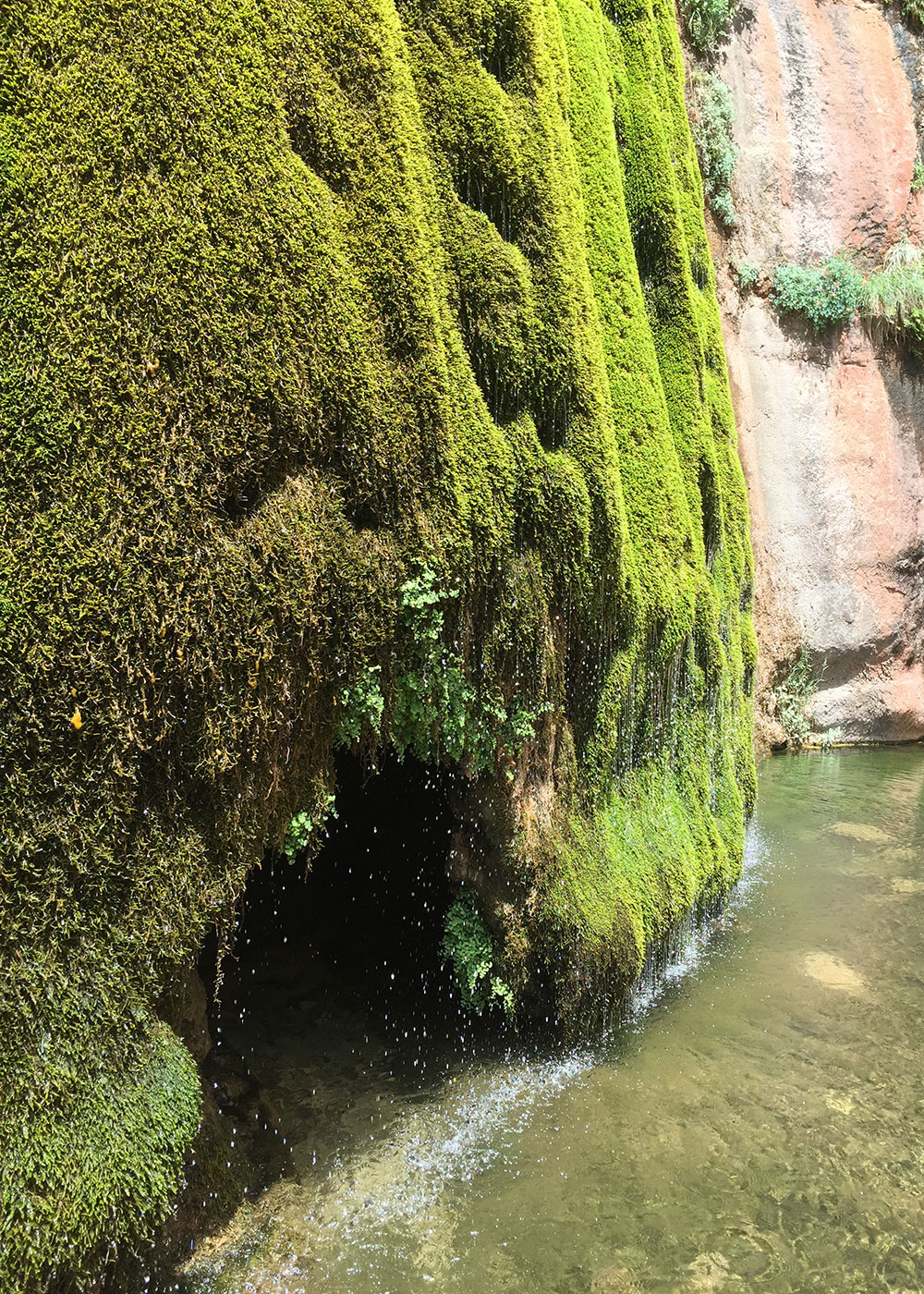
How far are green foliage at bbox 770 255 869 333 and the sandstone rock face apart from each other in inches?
7.8

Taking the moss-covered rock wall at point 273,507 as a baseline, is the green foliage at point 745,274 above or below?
above

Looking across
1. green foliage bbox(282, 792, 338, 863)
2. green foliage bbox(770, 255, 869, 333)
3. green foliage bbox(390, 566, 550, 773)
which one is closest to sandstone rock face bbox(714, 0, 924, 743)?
green foliage bbox(770, 255, 869, 333)

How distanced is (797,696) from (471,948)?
752cm

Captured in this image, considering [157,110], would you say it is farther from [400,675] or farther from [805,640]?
[805,640]

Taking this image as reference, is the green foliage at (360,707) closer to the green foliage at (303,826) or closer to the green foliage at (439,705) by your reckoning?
the green foliage at (439,705)

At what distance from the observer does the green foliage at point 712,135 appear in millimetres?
10508

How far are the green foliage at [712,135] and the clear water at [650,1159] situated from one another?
343 inches

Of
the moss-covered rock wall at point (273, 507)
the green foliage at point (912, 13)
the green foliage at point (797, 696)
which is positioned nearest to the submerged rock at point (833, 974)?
the moss-covered rock wall at point (273, 507)

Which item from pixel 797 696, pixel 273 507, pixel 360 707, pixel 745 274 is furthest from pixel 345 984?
pixel 745 274

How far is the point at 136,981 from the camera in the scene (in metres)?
2.55

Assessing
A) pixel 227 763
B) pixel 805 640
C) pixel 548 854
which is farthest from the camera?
pixel 805 640

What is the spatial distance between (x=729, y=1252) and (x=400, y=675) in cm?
219

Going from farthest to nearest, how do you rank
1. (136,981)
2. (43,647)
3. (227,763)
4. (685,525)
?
1. (685,525)
2. (227,763)
3. (136,981)
4. (43,647)

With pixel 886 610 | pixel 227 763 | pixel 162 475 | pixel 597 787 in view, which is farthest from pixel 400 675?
pixel 886 610
